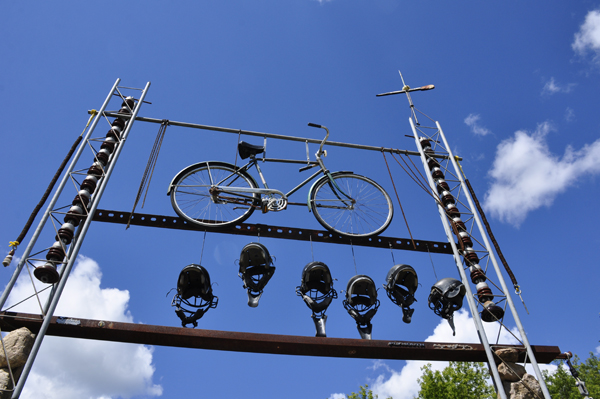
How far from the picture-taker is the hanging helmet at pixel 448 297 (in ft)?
22.8

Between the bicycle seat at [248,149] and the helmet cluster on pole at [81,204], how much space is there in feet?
7.67

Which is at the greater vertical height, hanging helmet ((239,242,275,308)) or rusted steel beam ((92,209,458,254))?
rusted steel beam ((92,209,458,254))

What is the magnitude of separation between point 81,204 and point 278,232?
3347mm

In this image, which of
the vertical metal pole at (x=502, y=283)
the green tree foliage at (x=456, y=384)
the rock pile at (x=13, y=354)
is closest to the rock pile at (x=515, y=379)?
the vertical metal pole at (x=502, y=283)

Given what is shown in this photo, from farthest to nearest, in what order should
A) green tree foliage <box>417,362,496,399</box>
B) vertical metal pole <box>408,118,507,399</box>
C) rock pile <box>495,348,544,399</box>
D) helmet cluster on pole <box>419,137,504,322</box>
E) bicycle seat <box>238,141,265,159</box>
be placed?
green tree foliage <box>417,362,496,399</box> < bicycle seat <box>238,141,265,159</box> < helmet cluster on pole <box>419,137,504,322</box> < vertical metal pole <box>408,118,507,399</box> < rock pile <box>495,348,544,399</box>

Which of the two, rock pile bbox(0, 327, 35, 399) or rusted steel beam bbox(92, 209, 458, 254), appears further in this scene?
rusted steel beam bbox(92, 209, 458, 254)

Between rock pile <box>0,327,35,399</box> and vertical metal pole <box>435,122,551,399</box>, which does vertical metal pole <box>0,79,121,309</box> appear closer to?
rock pile <box>0,327,35,399</box>

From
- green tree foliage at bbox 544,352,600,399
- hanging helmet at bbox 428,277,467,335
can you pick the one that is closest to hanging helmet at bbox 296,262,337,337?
hanging helmet at bbox 428,277,467,335

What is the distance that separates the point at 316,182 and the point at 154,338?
13.8 feet

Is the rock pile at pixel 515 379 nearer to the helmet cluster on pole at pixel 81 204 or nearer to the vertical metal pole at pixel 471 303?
the vertical metal pole at pixel 471 303

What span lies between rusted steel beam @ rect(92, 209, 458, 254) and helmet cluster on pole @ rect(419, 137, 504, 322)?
1.58 feet

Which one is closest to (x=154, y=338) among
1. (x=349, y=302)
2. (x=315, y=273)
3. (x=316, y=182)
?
(x=315, y=273)

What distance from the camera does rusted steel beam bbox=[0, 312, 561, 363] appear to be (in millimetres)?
5156

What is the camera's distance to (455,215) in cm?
800
